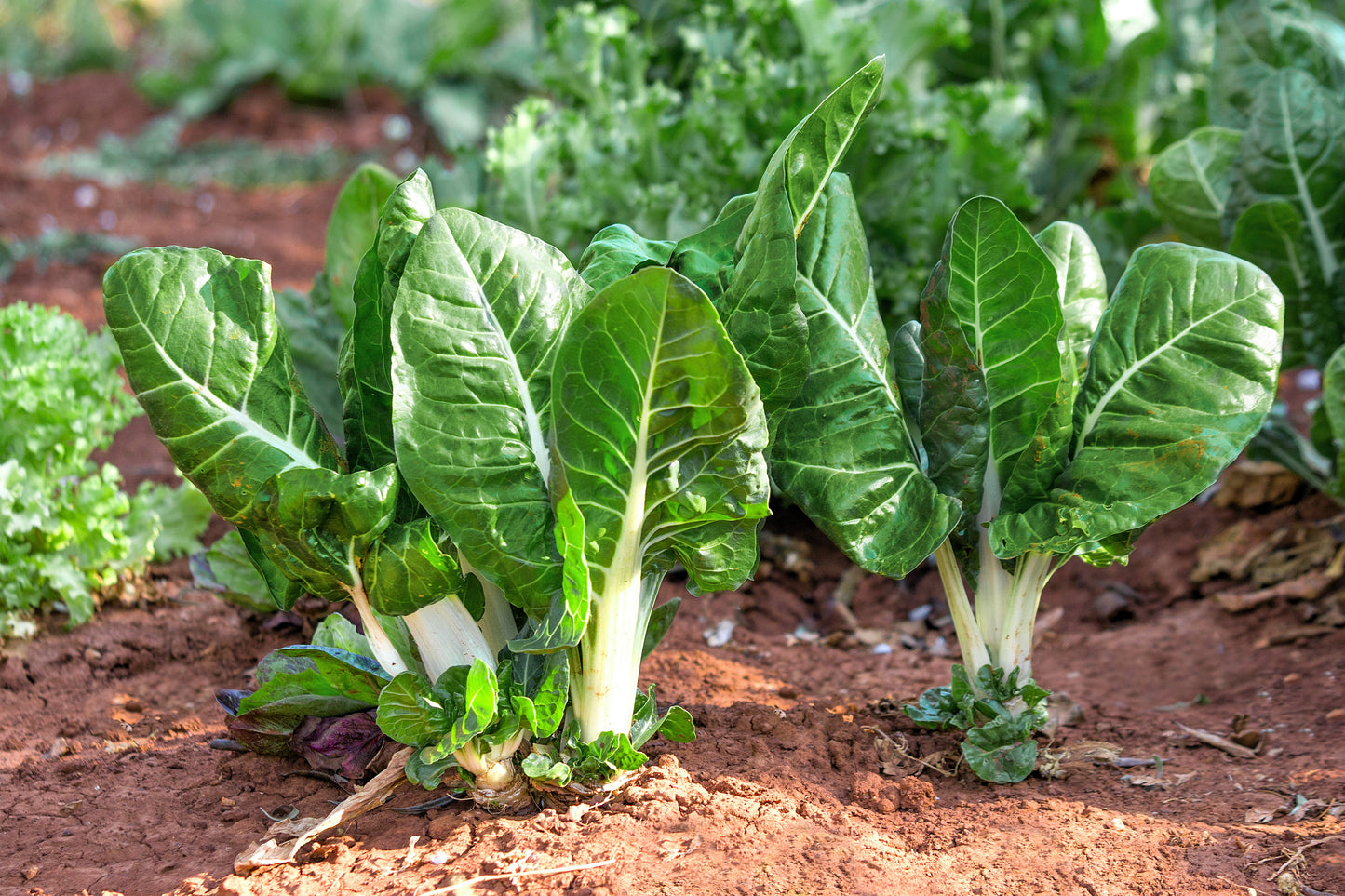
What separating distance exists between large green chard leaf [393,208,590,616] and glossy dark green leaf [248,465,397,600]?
0.07 meters

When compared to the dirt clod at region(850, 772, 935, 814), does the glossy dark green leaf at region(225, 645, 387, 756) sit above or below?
above

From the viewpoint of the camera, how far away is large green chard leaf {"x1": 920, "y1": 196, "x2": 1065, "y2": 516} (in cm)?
205

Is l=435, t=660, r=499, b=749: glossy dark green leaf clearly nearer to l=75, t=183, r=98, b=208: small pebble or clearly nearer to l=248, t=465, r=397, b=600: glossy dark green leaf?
l=248, t=465, r=397, b=600: glossy dark green leaf

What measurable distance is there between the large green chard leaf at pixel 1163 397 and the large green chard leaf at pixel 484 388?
901 mm

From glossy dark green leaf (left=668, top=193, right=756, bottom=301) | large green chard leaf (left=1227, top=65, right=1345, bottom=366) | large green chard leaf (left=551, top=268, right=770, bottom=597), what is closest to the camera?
large green chard leaf (left=551, top=268, right=770, bottom=597)

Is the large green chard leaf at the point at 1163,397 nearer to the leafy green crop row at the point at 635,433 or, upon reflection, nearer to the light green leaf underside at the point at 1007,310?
the leafy green crop row at the point at 635,433

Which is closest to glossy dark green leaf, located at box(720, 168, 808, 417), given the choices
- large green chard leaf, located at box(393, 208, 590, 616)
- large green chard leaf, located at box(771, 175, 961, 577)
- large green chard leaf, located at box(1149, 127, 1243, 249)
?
large green chard leaf, located at box(771, 175, 961, 577)

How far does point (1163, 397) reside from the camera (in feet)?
6.75

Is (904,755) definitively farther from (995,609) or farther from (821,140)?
(821,140)

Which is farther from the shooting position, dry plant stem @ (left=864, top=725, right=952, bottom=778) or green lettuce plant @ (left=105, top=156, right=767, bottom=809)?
dry plant stem @ (left=864, top=725, right=952, bottom=778)

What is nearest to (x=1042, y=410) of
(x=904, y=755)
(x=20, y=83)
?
(x=904, y=755)

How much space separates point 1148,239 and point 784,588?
2412 millimetres

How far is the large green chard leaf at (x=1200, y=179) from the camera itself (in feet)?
10.8

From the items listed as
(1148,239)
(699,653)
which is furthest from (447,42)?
(699,653)
